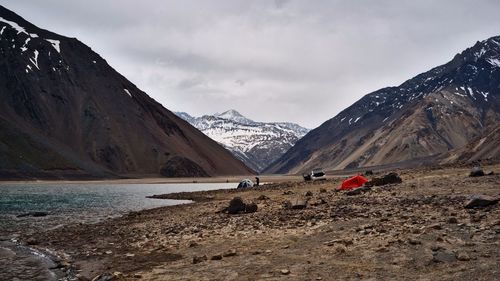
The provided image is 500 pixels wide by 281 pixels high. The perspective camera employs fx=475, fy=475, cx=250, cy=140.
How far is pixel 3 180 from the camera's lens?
485ft

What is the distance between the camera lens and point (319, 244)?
16016mm

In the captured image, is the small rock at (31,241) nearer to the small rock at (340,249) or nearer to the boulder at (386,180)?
the small rock at (340,249)

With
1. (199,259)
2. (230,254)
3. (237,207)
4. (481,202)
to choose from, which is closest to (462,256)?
(481,202)

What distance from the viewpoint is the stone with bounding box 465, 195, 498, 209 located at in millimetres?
17516

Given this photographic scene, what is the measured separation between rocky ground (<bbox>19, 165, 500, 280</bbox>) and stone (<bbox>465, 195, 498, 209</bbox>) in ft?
1.31

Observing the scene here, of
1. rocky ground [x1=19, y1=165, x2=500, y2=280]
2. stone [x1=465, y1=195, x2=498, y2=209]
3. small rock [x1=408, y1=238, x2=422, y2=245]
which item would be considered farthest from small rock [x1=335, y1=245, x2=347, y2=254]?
stone [x1=465, y1=195, x2=498, y2=209]

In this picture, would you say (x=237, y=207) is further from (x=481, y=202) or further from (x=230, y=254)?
(x=481, y=202)

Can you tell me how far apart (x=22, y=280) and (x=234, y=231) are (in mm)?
8836

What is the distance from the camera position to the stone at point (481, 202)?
1752cm

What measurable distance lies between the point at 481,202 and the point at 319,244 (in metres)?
6.62

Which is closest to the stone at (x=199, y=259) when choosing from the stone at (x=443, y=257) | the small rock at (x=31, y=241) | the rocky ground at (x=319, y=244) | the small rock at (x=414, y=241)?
the rocky ground at (x=319, y=244)

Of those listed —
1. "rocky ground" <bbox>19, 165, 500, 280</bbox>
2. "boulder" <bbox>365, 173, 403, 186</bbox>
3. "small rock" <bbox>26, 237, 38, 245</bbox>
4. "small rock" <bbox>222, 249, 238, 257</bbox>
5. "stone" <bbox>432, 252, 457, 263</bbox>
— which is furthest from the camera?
"boulder" <bbox>365, 173, 403, 186</bbox>

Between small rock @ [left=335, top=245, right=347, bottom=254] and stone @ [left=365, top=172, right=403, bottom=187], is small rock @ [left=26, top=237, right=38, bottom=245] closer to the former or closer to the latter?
small rock @ [left=335, top=245, right=347, bottom=254]

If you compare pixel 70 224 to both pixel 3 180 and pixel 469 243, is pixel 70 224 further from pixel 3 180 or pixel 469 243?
pixel 3 180
